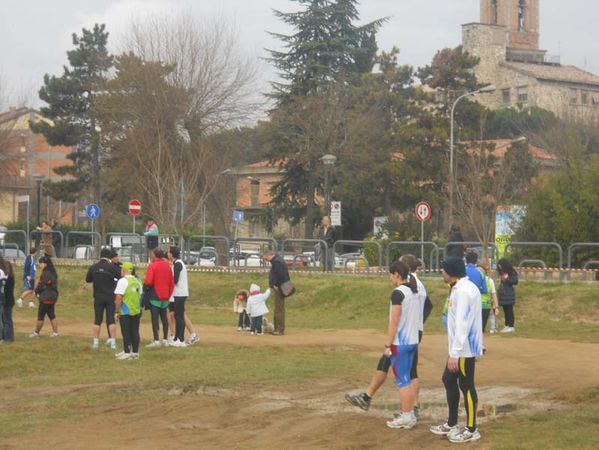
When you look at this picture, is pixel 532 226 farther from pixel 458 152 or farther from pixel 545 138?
pixel 545 138

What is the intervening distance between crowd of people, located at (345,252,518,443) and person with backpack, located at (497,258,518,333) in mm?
11139

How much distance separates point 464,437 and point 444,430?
0.39 meters

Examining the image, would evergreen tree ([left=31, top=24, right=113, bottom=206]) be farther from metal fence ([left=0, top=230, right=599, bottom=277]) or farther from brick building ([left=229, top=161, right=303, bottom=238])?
metal fence ([left=0, top=230, right=599, bottom=277])

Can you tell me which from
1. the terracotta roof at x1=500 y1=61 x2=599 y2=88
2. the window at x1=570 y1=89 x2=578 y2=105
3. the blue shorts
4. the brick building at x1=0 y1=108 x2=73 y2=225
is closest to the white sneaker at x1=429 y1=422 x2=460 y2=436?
the blue shorts

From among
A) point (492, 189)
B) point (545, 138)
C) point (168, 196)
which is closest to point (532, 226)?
point (492, 189)

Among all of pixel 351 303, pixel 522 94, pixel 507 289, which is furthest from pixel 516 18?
pixel 507 289

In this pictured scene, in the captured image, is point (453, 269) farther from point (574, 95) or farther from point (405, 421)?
point (574, 95)

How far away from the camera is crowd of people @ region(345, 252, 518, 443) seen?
11.8m

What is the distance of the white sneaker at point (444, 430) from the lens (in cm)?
1194

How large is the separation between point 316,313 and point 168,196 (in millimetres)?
22314

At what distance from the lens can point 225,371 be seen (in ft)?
58.0

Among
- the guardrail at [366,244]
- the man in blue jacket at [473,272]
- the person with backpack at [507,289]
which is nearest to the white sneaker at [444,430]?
the man in blue jacket at [473,272]

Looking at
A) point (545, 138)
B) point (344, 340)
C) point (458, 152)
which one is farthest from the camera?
point (545, 138)

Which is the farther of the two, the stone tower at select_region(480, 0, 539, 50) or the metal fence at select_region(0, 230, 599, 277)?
the stone tower at select_region(480, 0, 539, 50)
